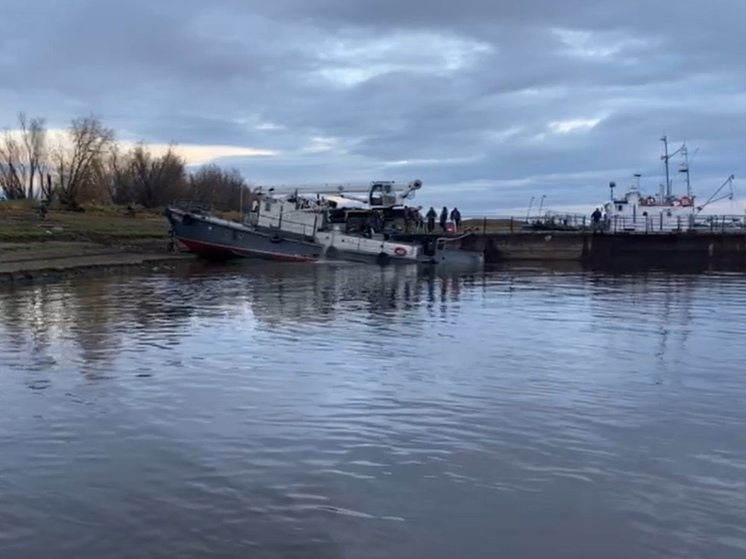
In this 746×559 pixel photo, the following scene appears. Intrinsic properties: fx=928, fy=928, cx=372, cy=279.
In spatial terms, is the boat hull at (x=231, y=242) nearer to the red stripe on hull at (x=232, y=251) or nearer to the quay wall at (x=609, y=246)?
the red stripe on hull at (x=232, y=251)

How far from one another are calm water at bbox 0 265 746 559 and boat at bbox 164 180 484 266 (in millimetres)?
23298

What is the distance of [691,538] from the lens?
6156mm

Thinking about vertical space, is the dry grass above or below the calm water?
above

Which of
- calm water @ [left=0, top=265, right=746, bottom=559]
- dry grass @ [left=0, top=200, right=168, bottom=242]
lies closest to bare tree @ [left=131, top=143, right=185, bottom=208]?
dry grass @ [left=0, top=200, right=168, bottom=242]

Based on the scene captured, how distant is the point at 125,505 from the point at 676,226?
53045mm

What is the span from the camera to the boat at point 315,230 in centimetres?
4128

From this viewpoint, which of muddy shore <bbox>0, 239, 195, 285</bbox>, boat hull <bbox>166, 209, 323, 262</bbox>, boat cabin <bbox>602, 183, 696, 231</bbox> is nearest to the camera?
muddy shore <bbox>0, 239, 195, 285</bbox>

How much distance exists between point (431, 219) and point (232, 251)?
1092 centimetres

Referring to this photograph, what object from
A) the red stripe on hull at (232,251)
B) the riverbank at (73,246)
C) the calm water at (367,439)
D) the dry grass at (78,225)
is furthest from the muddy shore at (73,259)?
the calm water at (367,439)

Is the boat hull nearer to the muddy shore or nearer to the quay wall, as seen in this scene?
the muddy shore

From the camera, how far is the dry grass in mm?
38781

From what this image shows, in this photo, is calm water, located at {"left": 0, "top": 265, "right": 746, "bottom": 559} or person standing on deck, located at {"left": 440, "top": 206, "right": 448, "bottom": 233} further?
person standing on deck, located at {"left": 440, "top": 206, "right": 448, "bottom": 233}

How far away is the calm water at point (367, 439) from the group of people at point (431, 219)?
2693 centimetres

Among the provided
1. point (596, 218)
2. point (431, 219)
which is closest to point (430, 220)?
point (431, 219)
